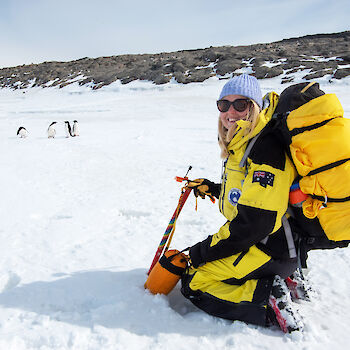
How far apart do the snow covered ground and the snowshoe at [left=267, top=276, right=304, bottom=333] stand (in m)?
0.06

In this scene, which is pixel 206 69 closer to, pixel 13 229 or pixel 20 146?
pixel 20 146

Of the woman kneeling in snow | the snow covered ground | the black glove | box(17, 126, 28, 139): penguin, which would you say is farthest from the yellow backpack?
box(17, 126, 28, 139): penguin

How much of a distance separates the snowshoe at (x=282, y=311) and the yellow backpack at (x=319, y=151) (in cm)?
44

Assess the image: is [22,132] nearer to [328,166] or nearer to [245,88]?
[245,88]

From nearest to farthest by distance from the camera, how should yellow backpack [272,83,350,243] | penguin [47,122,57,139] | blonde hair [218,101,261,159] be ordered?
yellow backpack [272,83,350,243] < blonde hair [218,101,261,159] < penguin [47,122,57,139]

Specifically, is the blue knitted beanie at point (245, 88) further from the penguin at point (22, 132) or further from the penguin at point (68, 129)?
the penguin at point (22, 132)

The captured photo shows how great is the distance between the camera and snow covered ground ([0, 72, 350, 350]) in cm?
167

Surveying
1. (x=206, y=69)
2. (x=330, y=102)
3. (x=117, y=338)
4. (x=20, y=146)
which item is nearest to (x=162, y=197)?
→ (x=117, y=338)

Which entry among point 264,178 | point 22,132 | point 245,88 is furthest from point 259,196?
point 22,132

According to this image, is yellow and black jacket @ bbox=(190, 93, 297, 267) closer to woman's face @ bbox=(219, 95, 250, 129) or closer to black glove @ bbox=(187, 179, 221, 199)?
woman's face @ bbox=(219, 95, 250, 129)

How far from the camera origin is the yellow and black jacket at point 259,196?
1.55 m

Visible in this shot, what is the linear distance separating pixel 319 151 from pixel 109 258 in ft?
6.45

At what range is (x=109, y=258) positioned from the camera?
8.77 ft

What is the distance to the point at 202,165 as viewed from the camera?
5.83m
